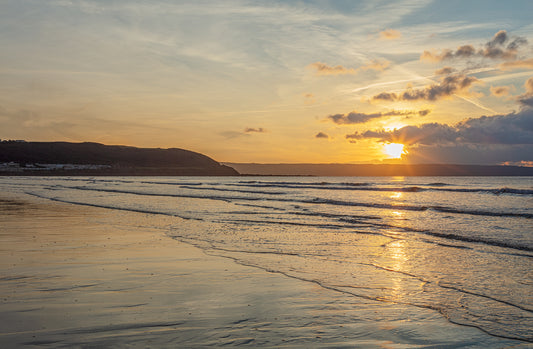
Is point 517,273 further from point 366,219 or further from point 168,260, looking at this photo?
point 366,219

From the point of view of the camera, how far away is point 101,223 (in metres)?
16.9

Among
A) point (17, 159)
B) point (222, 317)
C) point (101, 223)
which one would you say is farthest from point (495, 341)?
point (17, 159)

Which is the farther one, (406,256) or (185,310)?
(406,256)

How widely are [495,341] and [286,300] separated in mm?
2821

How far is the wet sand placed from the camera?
484cm

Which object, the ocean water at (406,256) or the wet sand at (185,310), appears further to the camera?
the ocean water at (406,256)

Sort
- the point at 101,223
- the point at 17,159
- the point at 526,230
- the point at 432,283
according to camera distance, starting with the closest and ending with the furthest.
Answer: the point at 432,283 → the point at 526,230 → the point at 101,223 → the point at 17,159

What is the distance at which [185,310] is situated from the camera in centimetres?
586

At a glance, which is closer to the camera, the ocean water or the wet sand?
the wet sand

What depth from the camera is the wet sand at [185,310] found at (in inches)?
191

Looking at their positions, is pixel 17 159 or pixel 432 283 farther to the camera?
pixel 17 159

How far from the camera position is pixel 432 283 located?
780 cm

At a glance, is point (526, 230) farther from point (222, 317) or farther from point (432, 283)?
point (222, 317)

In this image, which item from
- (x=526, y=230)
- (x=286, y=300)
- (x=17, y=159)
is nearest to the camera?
(x=286, y=300)
